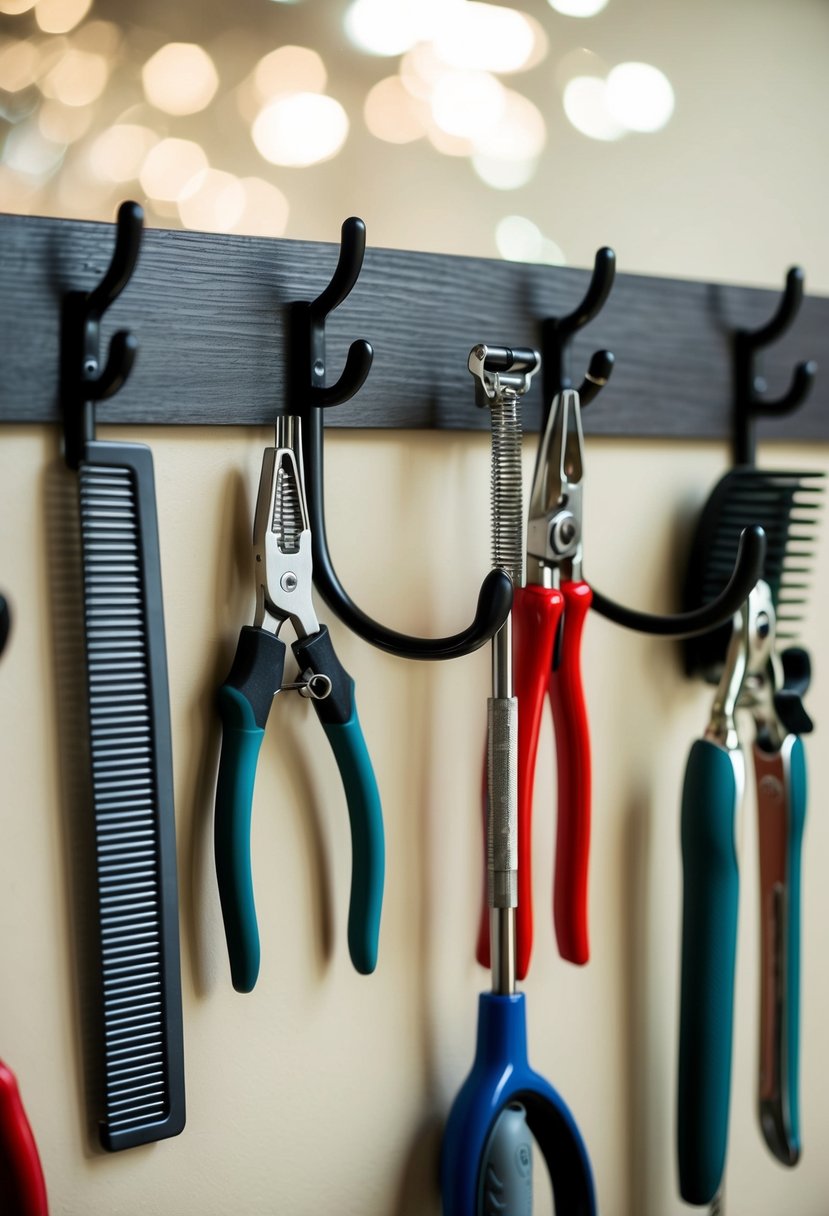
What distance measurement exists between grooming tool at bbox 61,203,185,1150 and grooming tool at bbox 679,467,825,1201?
17.3 inches

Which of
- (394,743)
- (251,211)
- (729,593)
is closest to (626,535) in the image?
(729,593)

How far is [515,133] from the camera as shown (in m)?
0.87

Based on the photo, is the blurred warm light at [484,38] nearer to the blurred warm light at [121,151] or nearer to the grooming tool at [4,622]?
the blurred warm light at [121,151]

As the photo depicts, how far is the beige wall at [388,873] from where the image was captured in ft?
2.25

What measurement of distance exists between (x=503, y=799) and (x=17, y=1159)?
1.10 ft

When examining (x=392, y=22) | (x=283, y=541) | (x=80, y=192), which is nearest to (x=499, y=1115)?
(x=283, y=541)

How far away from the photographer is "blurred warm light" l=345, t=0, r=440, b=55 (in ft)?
2.60

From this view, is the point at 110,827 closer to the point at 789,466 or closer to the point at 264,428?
the point at 264,428

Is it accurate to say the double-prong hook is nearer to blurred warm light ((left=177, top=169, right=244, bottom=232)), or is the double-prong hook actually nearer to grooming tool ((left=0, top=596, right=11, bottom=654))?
blurred warm light ((left=177, top=169, right=244, bottom=232))

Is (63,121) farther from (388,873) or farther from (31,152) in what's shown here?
(388,873)

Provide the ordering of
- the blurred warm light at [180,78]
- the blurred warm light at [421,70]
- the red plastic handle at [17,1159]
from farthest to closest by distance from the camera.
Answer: the blurred warm light at [421,70], the blurred warm light at [180,78], the red plastic handle at [17,1159]

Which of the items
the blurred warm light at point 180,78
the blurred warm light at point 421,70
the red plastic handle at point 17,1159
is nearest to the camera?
the red plastic handle at point 17,1159

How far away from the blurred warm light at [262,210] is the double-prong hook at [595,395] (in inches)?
7.8

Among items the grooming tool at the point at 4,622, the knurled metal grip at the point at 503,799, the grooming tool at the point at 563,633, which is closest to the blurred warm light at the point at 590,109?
the grooming tool at the point at 563,633
